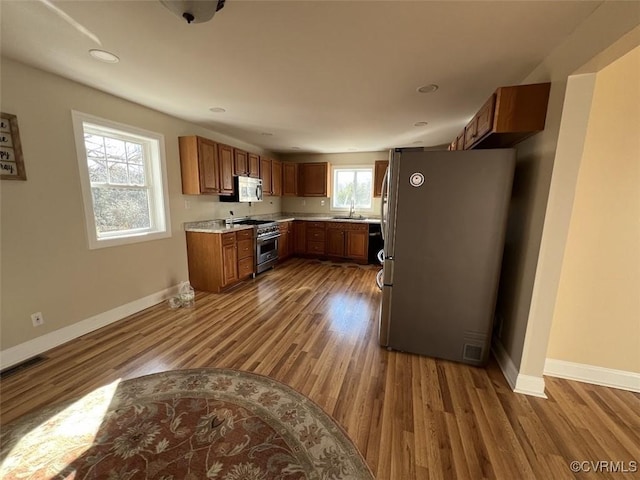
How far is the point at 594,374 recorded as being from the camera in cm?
194

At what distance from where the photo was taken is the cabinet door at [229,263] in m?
3.63

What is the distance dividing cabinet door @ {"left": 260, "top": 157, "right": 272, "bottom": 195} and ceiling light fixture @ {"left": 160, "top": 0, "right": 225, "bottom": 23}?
3.86 m

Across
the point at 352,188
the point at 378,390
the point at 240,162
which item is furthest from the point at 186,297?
the point at 352,188

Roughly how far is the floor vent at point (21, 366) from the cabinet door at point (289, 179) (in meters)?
4.59

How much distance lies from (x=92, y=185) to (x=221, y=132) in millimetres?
2079

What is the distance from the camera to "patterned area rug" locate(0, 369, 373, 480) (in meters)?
1.30

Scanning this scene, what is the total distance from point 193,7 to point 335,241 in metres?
4.60

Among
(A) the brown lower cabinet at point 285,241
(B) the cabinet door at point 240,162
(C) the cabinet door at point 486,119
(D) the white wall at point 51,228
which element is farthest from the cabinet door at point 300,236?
(C) the cabinet door at point 486,119

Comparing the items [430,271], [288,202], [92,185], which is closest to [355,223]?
[288,202]

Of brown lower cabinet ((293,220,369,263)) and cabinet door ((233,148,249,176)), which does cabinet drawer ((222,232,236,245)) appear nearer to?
cabinet door ((233,148,249,176))

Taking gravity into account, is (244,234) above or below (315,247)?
above

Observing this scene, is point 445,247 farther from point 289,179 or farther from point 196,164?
point 289,179

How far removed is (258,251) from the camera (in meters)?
4.37

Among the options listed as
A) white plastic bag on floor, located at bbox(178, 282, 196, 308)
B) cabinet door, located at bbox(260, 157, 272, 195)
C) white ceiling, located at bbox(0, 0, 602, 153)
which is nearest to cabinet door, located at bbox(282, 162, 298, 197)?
cabinet door, located at bbox(260, 157, 272, 195)
